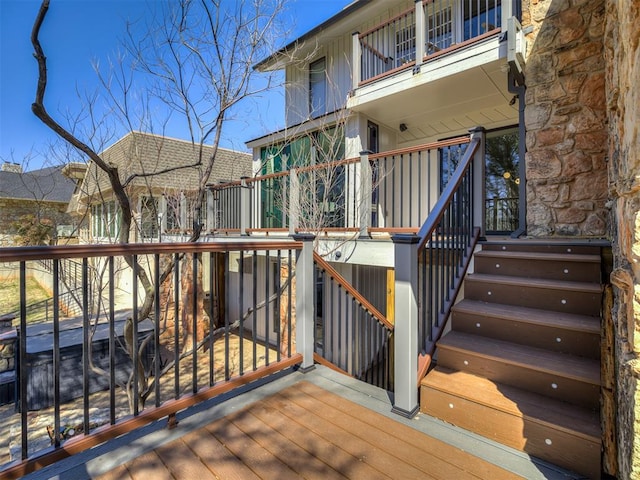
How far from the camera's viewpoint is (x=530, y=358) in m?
2.13

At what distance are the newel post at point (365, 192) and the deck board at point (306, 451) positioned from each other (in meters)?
2.89

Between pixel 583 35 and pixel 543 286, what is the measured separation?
3.07 meters

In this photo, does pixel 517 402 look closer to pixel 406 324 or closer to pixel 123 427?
pixel 406 324

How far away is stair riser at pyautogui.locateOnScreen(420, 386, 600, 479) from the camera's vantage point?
164cm

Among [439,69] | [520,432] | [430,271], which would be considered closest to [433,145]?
[439,69]

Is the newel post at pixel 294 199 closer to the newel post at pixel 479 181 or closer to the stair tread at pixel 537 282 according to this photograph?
the newel post at pixel 479 181

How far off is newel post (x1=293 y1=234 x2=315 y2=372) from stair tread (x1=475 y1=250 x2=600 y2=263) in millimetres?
1608

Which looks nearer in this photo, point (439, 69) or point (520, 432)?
point (520, 432)

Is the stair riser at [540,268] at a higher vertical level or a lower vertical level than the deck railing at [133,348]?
higher

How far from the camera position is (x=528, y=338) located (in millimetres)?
2320

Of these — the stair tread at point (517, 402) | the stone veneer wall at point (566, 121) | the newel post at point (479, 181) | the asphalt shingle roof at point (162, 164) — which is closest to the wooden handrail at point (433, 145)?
the newel post at point (479, 181)

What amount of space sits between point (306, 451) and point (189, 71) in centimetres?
484

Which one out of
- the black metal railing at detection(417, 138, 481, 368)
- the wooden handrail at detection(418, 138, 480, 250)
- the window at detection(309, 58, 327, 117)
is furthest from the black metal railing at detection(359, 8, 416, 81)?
the black metal railing at detection(417, 138, 481, 368)

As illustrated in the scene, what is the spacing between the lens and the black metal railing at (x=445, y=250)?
2.45 meters
